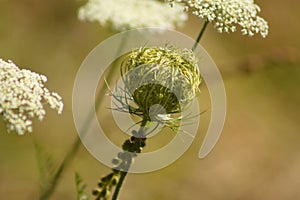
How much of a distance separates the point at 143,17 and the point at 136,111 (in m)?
1.58

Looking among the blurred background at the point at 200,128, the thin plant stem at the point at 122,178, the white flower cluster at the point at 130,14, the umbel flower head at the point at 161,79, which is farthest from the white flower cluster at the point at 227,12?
the blurred background at the point at 200,128

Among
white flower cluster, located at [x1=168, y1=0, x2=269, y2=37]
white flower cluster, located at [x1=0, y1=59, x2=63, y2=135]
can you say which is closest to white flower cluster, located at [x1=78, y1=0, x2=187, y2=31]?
white flower cluster, located at [x1=168, y1=0, x2=269, y2=37]

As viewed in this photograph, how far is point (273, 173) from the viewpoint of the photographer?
760 centimetres

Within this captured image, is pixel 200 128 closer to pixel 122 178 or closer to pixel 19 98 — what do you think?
pixel 122 178

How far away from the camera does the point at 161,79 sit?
2.64m

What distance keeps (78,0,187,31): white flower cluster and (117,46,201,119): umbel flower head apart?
139 cm

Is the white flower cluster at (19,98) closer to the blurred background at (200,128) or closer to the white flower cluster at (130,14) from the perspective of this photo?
the white flower cluster at (130,14)

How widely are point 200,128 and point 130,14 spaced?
3807 mm

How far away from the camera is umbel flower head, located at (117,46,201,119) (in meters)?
2.64

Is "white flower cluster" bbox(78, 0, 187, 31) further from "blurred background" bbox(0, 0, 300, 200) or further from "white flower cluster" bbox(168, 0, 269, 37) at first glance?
"blurred background" bbox(0, 0, 300, 200)

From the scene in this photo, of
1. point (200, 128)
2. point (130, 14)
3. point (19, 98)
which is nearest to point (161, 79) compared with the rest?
point (19, 98)

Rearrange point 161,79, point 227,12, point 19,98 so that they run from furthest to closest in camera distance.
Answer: point 227,12, point 161,79, point 19,98

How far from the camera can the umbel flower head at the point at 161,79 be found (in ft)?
8.66

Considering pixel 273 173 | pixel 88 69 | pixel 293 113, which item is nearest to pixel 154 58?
pixel 88 69
